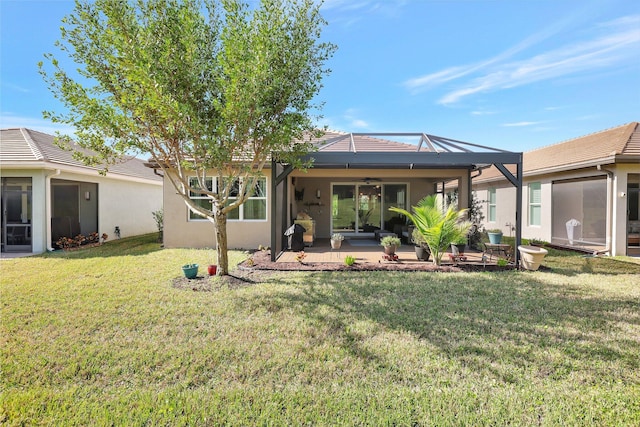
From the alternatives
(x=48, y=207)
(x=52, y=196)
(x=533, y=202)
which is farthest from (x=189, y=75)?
(x=533, y=202)

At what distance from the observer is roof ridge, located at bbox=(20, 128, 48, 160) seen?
11.0m

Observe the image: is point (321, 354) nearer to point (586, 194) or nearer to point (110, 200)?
point (586, 194)

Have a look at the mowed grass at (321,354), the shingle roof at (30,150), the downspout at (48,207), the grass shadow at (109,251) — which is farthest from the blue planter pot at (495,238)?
the downspout at (48,207)

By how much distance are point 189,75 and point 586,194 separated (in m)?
15.0

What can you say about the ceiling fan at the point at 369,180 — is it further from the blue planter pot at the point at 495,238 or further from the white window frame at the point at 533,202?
the white window frame at the point at 533,202

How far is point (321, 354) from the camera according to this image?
142 inches

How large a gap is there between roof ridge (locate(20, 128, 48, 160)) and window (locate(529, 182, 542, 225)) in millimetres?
19322

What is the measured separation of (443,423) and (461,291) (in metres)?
4.06

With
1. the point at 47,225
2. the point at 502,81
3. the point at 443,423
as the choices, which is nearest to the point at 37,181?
the point at 47,225

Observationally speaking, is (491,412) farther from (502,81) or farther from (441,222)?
(502,81)

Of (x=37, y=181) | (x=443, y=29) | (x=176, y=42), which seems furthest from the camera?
(x=37, y=181)

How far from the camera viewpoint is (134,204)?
16281 mm

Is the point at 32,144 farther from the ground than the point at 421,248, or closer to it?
farther from the ground

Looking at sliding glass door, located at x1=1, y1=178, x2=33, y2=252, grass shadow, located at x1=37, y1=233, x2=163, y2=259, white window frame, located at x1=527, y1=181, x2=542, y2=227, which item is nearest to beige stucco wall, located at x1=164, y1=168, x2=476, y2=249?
grass shadow, located at x1=37, y1=233, x2=163, y2=259
